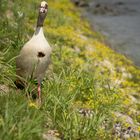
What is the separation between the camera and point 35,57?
9.54m

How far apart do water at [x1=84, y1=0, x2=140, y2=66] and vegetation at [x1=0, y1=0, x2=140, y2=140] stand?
2026 millimetres

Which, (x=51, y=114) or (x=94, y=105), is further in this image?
(x=94, y=105)

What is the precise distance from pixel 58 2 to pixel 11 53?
1870cm

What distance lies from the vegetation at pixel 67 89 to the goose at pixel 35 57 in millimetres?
220

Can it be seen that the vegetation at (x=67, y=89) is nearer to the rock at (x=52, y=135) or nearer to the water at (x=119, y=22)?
the rock at (x=52, y=135)

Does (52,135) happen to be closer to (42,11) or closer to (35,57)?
(35,57)

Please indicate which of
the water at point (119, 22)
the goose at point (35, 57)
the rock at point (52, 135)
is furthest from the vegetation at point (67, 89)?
the water at point (119, 22)

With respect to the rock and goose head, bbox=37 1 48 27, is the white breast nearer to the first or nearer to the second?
goose head, bbox=37 1 48 27

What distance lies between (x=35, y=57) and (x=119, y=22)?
58.5 feet

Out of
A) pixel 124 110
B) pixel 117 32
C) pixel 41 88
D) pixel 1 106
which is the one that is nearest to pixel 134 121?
pixel 124 110

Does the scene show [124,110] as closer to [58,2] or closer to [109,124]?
[109,124]

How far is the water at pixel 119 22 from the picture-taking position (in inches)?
846

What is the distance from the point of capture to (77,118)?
9000mm

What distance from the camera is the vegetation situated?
812 centimetres
